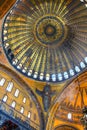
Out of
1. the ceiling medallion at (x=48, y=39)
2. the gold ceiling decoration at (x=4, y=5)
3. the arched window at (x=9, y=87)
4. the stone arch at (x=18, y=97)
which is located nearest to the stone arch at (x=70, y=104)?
the ceiling medallion at (x=48, y=39)

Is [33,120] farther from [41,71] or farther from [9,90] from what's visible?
[41,71]

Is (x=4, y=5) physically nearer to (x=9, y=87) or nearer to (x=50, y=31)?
(x=9, y=87)

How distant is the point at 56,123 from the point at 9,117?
7.51m

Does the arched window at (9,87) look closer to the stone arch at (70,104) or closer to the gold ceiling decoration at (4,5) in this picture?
the stone arch at (70,104)

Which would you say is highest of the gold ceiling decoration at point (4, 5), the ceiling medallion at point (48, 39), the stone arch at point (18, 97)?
the ceiling medallion at point (48, 39)

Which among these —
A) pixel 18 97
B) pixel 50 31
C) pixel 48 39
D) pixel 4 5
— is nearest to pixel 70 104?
pixel 18 97

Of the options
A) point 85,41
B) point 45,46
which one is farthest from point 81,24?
point 45,46

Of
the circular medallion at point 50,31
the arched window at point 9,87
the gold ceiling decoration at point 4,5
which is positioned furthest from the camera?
the circular medallion at point 50,31

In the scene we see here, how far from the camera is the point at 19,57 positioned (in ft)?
77.6

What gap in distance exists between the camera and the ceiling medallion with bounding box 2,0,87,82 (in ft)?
74.7

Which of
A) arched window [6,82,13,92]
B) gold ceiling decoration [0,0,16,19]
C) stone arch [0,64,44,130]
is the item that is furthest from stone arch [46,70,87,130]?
gold ceiling decoration [0,0,16,19]

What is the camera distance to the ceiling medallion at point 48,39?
A: 22766mm

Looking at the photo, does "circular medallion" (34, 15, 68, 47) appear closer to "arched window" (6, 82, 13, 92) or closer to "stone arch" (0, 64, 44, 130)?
"stone arch" (0, 64, 44, 130)

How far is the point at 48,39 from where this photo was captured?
83.1 feet
